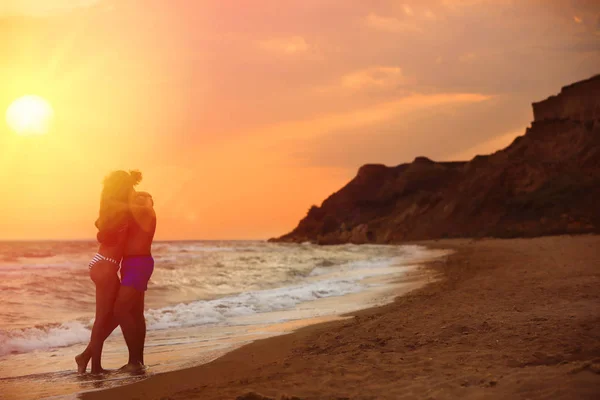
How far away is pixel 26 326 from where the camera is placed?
26.3 feet

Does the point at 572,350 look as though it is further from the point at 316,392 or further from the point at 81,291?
the point at 81,291

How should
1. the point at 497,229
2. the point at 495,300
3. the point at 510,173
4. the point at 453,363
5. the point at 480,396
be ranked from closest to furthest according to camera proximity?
the point at 480,396 < the point at 453,363 < the point at 495,300 < the point at 497,229 < the point at 510,173

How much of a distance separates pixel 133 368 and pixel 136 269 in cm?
108

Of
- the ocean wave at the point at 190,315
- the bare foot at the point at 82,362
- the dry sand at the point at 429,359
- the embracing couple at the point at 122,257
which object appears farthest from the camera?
the ocean wave at the point at 190,315

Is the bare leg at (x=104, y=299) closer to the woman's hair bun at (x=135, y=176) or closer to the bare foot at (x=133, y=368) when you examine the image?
the bare foot at (x=133, y=368)

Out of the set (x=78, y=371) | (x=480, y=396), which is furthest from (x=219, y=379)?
(x=480, y=396)

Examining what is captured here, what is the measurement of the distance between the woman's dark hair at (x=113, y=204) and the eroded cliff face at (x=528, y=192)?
4037cm

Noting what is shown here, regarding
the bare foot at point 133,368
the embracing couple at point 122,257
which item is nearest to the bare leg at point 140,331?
the embracing couple at point 122,257

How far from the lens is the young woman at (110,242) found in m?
5.99

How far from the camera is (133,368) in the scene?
5.59m

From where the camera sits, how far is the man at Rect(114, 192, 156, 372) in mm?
6004

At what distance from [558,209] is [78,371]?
51.5m

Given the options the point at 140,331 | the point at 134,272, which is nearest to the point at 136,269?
the point at 134,272

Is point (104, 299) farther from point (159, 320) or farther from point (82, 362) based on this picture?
point (159, 320)
